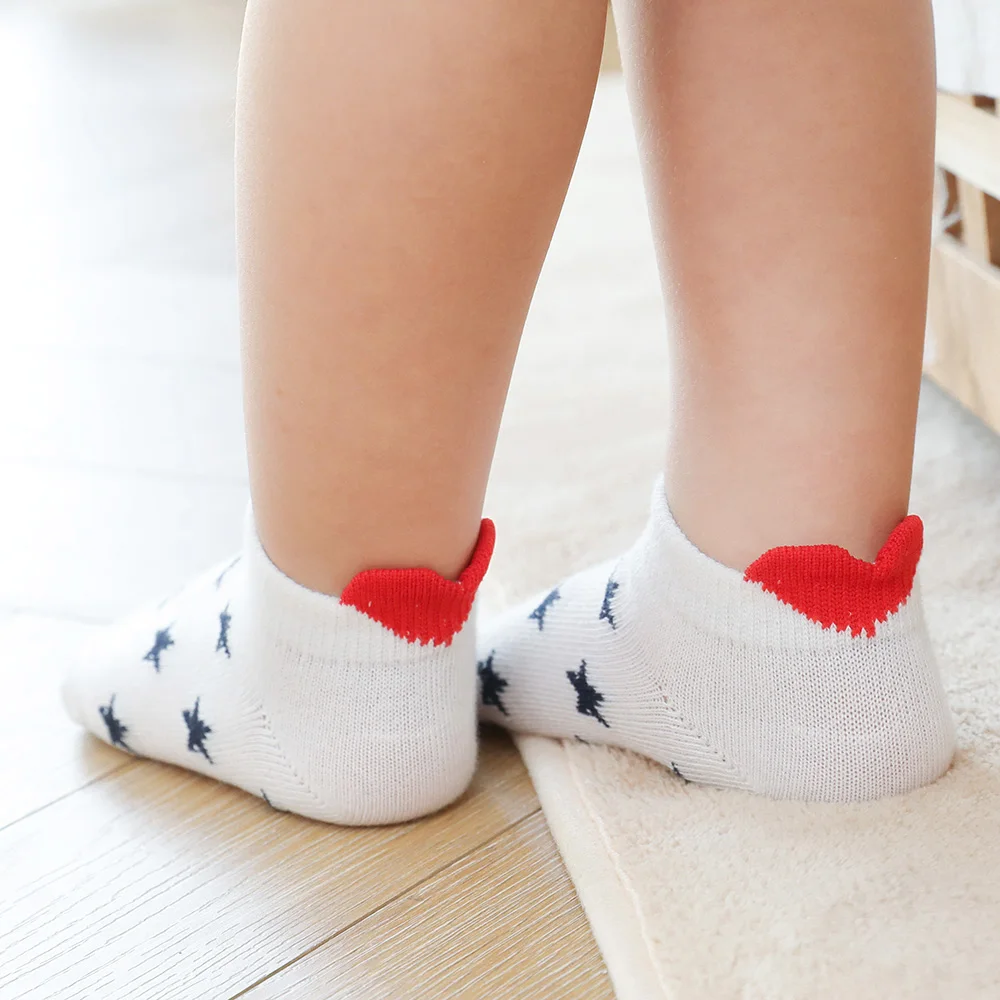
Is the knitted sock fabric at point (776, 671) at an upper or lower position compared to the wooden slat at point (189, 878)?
upper

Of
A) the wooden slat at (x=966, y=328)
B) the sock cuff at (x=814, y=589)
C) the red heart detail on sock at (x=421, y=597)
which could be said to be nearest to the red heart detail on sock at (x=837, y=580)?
the sock cuff at (x=814, y=589)

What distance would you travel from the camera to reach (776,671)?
1.75 ft

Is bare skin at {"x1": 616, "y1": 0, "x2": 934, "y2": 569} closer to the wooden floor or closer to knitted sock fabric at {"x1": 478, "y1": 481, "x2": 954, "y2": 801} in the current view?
knitted sock fabric at {"x1": 478, "y1": 481, "x2": 954, "y2": 801}

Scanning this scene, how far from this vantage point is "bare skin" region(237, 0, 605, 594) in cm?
42

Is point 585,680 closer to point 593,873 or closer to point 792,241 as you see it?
point 593,873

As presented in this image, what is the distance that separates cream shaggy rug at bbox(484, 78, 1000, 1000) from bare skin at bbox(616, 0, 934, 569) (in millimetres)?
123

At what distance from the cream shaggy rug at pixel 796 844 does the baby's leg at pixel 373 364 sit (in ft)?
0.34

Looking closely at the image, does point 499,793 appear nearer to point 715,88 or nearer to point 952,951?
point 952,951

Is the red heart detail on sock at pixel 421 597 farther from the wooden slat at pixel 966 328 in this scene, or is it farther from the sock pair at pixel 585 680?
the wooden slat at pixel 966 328

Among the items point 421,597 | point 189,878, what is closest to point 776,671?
point 421,597

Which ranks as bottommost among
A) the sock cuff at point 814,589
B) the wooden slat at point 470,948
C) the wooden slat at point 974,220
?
the wooden slat at point 470,948

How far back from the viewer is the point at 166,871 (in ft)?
Result: 1.88

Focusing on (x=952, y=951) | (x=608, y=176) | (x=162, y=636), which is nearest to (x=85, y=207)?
(x=608, y=176)

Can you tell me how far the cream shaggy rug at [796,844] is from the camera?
0.46 metres
